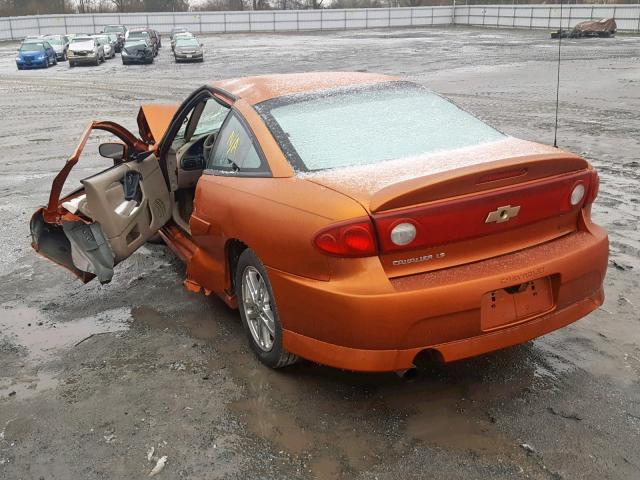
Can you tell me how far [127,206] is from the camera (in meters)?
4.57

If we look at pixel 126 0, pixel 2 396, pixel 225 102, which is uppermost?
pixel 126 0

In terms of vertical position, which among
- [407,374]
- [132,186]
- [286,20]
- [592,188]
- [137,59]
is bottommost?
[407,374]

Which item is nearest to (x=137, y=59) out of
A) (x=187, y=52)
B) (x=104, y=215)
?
(x=187, y=52)

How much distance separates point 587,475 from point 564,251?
1044 mm

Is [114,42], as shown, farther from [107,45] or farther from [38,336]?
[38,336]

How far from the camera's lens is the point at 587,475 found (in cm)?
272

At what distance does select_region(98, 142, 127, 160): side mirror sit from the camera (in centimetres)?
469

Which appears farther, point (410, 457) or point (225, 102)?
point (225, 102)

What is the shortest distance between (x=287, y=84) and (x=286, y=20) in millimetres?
58611

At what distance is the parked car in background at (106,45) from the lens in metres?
35.0

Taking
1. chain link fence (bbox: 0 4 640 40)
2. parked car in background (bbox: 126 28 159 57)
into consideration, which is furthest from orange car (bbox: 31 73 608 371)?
chain link fence (bbox: 0 4 640 40)

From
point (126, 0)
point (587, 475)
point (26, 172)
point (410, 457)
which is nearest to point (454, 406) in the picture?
point (410, 457)

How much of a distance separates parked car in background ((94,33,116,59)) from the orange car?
33381mm

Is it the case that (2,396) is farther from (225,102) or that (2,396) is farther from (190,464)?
(225,102)
